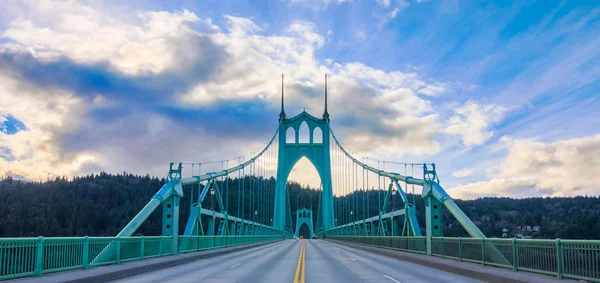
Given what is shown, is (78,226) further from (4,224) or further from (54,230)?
(4,224)

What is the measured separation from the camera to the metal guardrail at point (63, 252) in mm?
12477

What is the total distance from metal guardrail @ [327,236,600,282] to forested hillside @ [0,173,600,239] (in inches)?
1873

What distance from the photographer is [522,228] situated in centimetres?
8319

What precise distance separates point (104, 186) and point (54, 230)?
35454 millimetres

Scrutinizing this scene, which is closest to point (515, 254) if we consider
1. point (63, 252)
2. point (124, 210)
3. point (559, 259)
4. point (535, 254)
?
point (535, 254)

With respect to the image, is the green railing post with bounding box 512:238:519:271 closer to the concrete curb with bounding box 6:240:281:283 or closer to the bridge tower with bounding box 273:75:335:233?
the concrete curb with bounding box 6:240:281:283

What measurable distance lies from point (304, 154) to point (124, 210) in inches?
1659

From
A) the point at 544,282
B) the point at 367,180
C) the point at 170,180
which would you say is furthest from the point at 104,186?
the point at 544,282

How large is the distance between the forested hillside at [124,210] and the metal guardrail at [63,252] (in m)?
52.2

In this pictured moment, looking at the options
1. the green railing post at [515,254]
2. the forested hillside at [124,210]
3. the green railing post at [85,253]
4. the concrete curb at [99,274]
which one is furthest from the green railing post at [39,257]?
the forested hillside at [124,210]

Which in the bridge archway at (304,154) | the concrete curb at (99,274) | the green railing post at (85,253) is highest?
the bridge archway at (304,154)

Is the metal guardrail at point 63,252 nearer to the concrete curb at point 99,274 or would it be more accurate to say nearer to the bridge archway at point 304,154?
the concrete curb at point 99,274

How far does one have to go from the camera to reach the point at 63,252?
49.0 feet

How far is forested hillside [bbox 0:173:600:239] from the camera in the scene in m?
81.1
